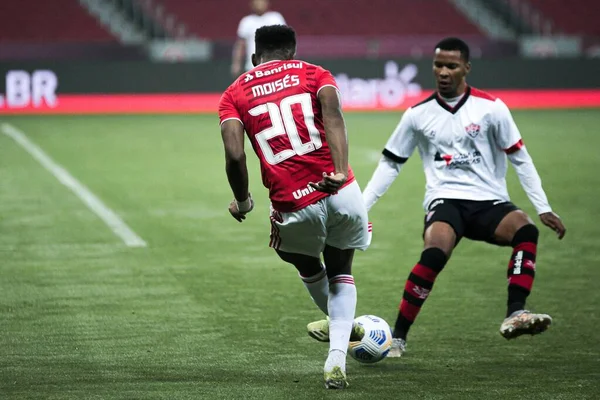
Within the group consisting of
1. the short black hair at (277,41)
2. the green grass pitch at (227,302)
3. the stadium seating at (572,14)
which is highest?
the short black hair at (277,41)

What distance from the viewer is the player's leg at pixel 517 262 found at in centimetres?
604

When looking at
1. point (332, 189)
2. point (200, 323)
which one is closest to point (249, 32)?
point (200, 323)

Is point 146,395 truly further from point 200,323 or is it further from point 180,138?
point 180,138

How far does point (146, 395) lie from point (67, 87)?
758 inches

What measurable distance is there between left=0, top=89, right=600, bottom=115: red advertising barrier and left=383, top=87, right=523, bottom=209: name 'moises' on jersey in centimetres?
1707

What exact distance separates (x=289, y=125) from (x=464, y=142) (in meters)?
1.57

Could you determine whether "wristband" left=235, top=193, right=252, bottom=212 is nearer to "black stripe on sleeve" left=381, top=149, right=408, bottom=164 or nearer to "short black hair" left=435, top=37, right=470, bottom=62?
"black stripe on sleeve" left=381, top=149, right=408, bottom=164

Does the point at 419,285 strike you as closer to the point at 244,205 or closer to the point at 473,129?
the point at 473,129

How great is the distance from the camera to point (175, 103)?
80.5 feet

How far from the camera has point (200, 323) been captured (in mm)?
7273

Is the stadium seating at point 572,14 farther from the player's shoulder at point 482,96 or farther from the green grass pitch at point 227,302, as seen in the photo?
the player's shoulder at point 482,96

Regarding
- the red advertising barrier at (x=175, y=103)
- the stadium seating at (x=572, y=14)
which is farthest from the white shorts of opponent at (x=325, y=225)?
the stadium seating at (x=572, y=14)

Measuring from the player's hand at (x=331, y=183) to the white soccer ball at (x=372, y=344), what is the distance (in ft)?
3.45

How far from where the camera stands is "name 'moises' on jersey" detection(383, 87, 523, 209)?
267 inches
